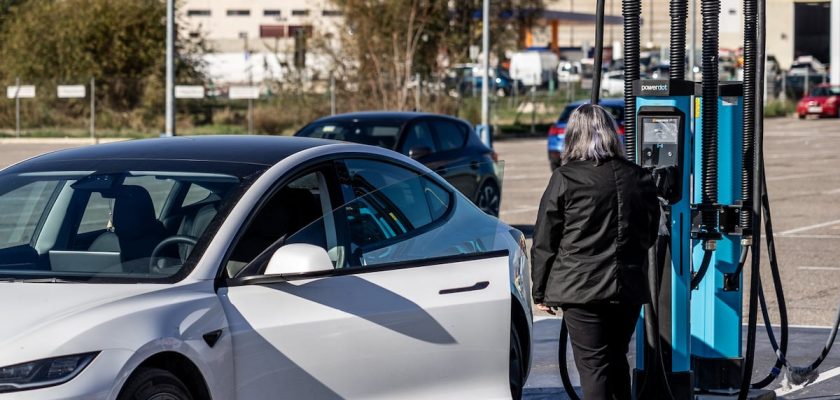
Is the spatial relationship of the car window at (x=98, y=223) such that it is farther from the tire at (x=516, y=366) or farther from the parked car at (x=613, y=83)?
Result: the parked car at (x=613, y=83)

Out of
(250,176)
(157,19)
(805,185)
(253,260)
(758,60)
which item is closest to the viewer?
(253,260)

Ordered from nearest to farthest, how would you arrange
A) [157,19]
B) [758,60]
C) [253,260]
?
[253,260] < [758,60] < [157,19]

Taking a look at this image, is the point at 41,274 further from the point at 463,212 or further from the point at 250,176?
the point at 463,212

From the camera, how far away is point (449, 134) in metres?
17.2

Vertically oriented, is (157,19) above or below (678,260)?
above

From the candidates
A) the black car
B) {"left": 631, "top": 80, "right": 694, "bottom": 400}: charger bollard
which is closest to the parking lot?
the black car

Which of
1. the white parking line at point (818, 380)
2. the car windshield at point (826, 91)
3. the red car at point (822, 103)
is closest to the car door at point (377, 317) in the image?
the white parking line at point (818, 380)

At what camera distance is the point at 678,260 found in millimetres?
6551

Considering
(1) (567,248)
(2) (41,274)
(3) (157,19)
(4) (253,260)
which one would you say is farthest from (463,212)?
(3) (157,19)

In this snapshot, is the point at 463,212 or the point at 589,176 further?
the point at 463,212

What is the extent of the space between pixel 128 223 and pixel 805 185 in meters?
21.1

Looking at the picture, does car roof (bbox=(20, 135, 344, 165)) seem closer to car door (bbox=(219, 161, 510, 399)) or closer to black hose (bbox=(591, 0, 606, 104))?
car door (bbox=(219, 161, 510, 399))

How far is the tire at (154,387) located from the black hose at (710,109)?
2966 millimetres

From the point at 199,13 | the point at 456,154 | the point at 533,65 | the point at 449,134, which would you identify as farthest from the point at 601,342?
the point at 199,13
